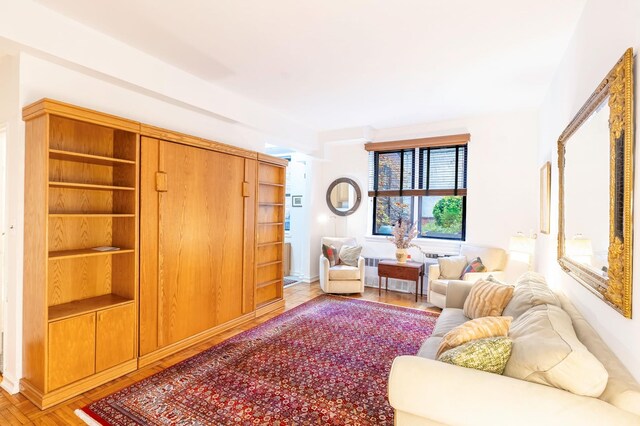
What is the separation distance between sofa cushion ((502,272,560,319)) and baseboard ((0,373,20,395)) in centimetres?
363

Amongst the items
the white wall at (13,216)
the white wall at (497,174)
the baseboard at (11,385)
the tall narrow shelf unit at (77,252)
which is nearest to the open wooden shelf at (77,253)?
the tall narrow shelf unit at (77,252)

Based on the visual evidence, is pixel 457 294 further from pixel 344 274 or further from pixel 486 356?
pixel 344 274

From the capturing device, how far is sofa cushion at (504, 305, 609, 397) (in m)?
1.25

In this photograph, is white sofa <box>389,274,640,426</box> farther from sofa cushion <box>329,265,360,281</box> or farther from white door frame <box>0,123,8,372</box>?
sofa cushion <box>329,265,360,281</box>

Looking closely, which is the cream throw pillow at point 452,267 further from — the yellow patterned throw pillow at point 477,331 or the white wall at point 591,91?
the yellow patterned throw pillow at point 477,331

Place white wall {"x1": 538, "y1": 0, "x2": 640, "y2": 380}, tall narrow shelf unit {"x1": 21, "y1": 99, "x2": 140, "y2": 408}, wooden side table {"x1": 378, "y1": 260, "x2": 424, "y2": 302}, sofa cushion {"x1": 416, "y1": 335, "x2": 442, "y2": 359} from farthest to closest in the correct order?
wooden side table {"x1": 378, "y1": 260, "x2": 424, "y2": 302}
tall narrow shelf unit {"x1": 21, "y1": 99, "x2": 140, "y2": 408}
sofa cushion {"x1": 416, "y1": 335, "x2": 442, "y2": 359}
white wall {"x1": 538, "y1": 0, "x2": 640, "y2": 380}

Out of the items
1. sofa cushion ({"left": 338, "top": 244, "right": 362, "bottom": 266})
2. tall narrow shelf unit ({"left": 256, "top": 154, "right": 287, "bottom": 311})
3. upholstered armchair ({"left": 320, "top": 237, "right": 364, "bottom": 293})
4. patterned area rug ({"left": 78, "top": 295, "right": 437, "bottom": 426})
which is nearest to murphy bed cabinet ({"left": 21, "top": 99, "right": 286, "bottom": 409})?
patterned area rug ({"left": 78, "top": 295, "right": 437, "bottom": 426})

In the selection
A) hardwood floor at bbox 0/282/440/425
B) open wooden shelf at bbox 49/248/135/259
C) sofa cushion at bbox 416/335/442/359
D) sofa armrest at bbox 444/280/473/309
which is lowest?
hardwood floor at bbox 0/282/440/425

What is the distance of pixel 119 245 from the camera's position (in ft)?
9.52

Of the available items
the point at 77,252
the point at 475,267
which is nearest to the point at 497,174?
the point at 475,267

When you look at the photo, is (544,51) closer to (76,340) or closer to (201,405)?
(201,405)

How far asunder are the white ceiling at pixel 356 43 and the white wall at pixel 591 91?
30 centimetres

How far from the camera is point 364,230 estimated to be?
19.5 feet

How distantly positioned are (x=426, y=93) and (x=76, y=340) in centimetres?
423
